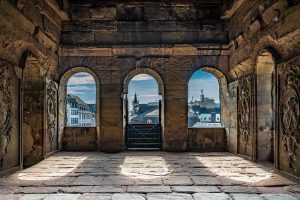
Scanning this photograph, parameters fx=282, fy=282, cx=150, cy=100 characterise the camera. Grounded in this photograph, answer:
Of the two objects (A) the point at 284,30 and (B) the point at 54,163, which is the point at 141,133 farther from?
(A) the point at 284,30

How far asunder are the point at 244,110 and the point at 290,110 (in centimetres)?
247

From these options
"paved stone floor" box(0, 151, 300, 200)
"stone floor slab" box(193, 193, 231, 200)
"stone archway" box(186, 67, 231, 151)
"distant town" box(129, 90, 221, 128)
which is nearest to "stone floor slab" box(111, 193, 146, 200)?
"paved stone floor" box(0, 151, 300, 200)

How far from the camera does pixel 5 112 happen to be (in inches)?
207

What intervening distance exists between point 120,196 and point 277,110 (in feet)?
11.6

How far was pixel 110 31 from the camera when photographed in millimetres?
8750

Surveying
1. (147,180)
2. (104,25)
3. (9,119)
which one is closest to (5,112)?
(9,119)

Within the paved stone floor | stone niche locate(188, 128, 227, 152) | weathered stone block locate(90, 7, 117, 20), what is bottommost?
the paved stone floor

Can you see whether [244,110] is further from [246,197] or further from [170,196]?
[170,196]

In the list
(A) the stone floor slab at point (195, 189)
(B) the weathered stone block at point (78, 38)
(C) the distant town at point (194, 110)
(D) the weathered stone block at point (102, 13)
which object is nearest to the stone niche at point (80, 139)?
(B) the weathered stone block at point (78, 38)

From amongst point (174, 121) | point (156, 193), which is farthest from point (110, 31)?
point (156, 193)

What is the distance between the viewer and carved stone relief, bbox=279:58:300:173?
15.8 feet

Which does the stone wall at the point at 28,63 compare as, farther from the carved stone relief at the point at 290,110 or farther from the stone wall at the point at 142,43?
the carved stone relief at the point at 290,110

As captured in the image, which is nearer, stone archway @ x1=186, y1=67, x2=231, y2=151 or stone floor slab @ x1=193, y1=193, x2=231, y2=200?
stone floor slab @ x1=193, y1=193, x2=231, y2=200

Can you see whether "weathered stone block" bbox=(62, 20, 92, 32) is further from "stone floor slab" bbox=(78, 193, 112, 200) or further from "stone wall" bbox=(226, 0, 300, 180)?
"stone floor slab" bbox=(78, 193, 112, 200)
